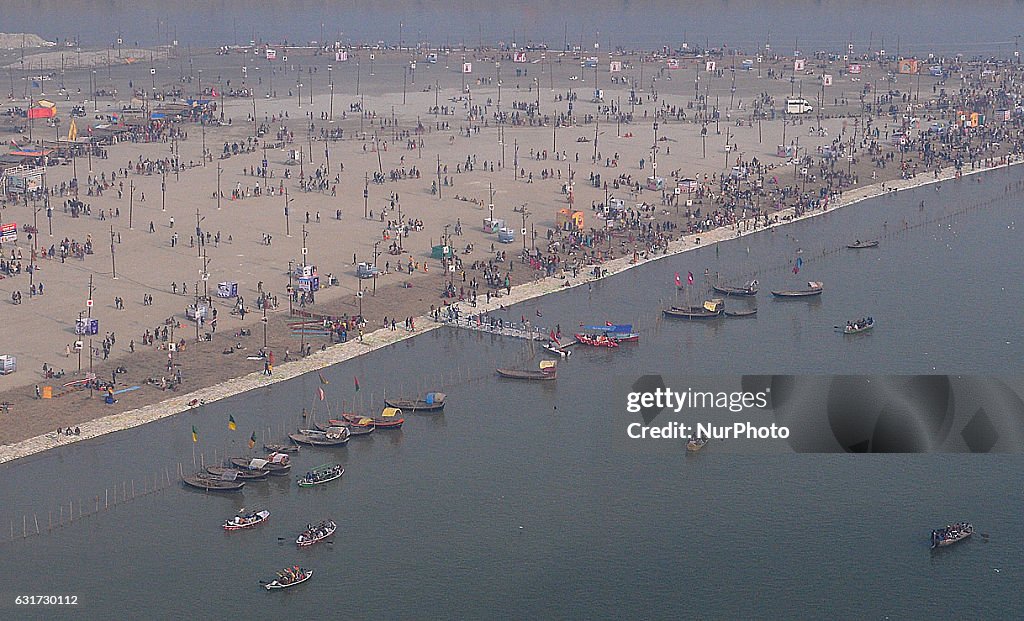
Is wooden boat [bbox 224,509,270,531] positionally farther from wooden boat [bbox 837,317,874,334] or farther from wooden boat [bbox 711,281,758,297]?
wooden boat [bbox 711,281,758,297]

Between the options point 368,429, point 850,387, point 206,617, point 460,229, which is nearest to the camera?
point 206,617

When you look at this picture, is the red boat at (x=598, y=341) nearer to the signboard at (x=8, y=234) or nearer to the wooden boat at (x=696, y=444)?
the wooden boat at (x=696, y=444)

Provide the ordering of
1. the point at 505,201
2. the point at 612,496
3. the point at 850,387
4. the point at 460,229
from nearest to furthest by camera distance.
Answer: the point at 612,496 → the point at 850,387 → the point at 460,229 → the point at 505,201

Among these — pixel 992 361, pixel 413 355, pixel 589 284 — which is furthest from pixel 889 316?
pixel 413 355

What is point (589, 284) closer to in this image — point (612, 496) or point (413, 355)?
point (413, 355)

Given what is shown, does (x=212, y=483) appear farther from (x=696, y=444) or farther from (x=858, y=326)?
(x=858, y=326)

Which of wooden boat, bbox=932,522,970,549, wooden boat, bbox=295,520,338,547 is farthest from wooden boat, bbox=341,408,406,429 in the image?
wooden boat, bbox=932,522,970,549
